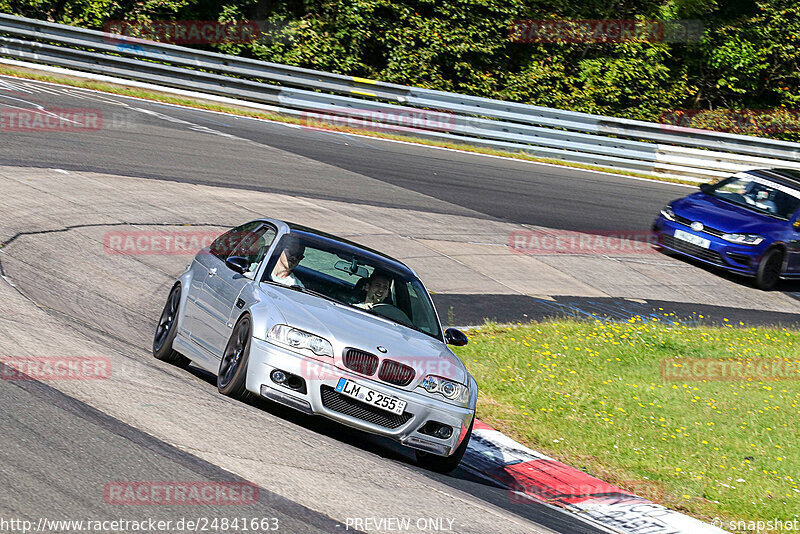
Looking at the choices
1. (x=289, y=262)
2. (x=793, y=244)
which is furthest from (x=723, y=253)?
(x=289, y=262)

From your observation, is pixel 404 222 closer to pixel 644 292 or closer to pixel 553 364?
pixel 644 292

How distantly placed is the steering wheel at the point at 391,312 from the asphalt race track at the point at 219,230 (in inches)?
38.9

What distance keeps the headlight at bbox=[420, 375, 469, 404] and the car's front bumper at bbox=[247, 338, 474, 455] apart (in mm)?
105

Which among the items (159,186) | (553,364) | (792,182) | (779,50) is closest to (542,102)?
(779,50)

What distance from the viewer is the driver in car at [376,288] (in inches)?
329

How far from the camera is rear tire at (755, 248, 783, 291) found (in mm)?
17438

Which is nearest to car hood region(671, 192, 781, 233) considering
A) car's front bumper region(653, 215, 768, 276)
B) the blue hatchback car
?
the blue hatchback car

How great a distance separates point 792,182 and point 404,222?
745cm

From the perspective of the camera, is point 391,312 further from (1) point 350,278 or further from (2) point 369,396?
(2) point 369,396

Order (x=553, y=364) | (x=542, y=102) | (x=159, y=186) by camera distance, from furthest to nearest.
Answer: (x=542, y=102)
(x=159, y=186)
(x=553, y=364)

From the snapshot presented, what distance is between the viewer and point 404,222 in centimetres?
1722

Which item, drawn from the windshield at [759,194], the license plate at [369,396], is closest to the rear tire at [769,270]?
the windshield at [759,194]

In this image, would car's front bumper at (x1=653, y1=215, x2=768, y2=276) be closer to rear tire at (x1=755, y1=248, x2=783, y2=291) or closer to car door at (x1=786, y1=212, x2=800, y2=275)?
rear tire at (x1=755, y1=248, x2=783, y2=291)

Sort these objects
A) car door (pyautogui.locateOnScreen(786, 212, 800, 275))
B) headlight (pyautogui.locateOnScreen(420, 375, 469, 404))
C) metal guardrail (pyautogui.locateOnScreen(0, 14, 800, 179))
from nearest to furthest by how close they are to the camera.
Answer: headlight (pyautogui.locateOnScreen(420, 375, 469, 404)), car door (pyautogui.locateOnScreen(786, 212, 800, 275)), metal guardrail (pyautogui.locateOnScreen(0, 14, 800, 179))
